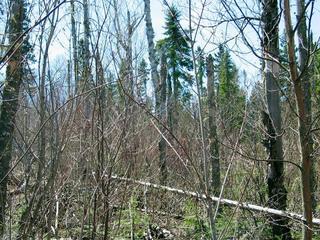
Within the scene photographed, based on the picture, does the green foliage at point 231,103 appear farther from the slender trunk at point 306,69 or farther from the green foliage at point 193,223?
the green foliage at point 193,223

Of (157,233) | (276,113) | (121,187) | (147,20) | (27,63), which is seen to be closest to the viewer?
(27,63)

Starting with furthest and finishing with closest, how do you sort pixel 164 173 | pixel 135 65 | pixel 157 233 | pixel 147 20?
pixel 147 20 < pixel 164 173 < pixel 157 233 < pixel 135 65

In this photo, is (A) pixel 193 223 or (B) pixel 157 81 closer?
(A) pixel 193 223

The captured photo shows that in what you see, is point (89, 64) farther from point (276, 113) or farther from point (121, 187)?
point (276, 113)

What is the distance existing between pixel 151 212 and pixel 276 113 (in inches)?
98.2

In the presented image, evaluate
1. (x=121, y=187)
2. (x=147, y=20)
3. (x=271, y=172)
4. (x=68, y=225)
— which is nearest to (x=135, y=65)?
(x=121, y=187)

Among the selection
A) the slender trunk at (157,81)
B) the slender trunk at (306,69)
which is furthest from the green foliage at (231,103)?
the slender trunk at (157,81)

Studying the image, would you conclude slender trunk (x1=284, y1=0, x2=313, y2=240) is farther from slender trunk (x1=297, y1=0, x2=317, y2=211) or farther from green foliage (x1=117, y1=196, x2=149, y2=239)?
green foliage (x1=117, y1=196, x2=149, y2=239)

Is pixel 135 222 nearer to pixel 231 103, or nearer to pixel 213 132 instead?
pixel 213 132

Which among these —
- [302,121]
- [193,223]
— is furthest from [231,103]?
[302,121]

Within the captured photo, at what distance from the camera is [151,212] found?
6.39m

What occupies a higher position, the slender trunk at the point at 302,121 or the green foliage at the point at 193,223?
the slender trunk at the point at 302,121

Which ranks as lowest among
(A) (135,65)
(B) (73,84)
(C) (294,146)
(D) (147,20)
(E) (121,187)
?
(E) (121,187)

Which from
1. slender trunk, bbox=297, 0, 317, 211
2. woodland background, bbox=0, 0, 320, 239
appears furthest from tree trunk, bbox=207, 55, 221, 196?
slender trunk, bbox=297, 0, 317, 211
